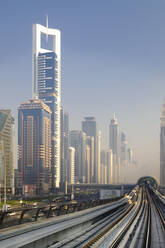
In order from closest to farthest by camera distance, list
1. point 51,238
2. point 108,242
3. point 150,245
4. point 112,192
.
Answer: point 51,238
point 108,242
point 150,245
point 112,192

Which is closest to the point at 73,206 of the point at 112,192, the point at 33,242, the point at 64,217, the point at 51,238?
the point at 64,217

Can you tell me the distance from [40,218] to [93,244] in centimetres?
445

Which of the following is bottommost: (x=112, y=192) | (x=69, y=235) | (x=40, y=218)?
(x=112, y=192)

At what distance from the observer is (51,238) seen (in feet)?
72.6

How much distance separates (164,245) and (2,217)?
1371 centimetres

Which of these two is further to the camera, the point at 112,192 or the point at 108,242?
the point at 112,192

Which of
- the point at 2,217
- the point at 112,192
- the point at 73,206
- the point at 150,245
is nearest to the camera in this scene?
the point at 2,217

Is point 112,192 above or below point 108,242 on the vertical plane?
below

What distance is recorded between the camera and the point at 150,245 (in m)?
26.2

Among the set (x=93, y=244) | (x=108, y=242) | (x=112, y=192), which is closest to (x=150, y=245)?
(x=108, y=242)

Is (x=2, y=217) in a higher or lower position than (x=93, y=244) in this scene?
higher

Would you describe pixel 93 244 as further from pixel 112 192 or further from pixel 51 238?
pixel 112 192

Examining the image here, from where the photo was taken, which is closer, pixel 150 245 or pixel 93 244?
pixel 93 244

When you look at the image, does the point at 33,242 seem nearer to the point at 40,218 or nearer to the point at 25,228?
the point at 25,228
